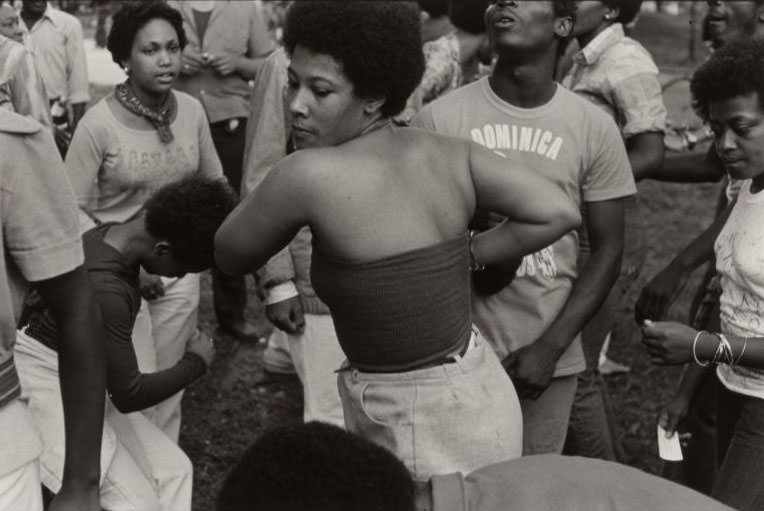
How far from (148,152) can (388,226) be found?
238 cm

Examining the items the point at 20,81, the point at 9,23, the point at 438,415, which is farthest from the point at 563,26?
the point at 9,23

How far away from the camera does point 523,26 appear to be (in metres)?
3.50

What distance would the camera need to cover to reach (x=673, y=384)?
19.8 ft

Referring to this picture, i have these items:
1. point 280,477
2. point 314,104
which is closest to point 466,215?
point 314,104

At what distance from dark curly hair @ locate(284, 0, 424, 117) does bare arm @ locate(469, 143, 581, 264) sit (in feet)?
0.76

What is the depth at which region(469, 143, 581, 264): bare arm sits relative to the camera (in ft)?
8.70

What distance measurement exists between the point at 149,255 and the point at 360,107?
1.31 m

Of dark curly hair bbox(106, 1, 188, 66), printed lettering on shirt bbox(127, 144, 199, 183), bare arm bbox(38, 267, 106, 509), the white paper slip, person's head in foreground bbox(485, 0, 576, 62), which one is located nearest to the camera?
bare arm bbox(38, 267, 106, 509)

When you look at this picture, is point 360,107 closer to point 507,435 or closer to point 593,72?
point 507,435

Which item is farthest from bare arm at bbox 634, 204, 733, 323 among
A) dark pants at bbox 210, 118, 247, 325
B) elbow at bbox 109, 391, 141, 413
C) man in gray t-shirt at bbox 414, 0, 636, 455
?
dark pants at bbox 210, 118, 247, 325

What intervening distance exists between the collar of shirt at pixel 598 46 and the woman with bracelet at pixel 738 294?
4.31 ft

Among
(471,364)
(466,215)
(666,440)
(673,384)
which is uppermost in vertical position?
(466,215)

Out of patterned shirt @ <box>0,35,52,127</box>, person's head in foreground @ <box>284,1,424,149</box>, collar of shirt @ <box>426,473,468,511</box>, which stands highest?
person's head in foreground @ <box>284,1,424,149</box>

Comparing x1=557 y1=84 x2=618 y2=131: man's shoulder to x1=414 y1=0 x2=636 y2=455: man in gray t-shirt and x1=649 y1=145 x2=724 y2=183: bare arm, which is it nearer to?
x1=414 y1=0 x2=636 y2=455: man in gray t-shirt
